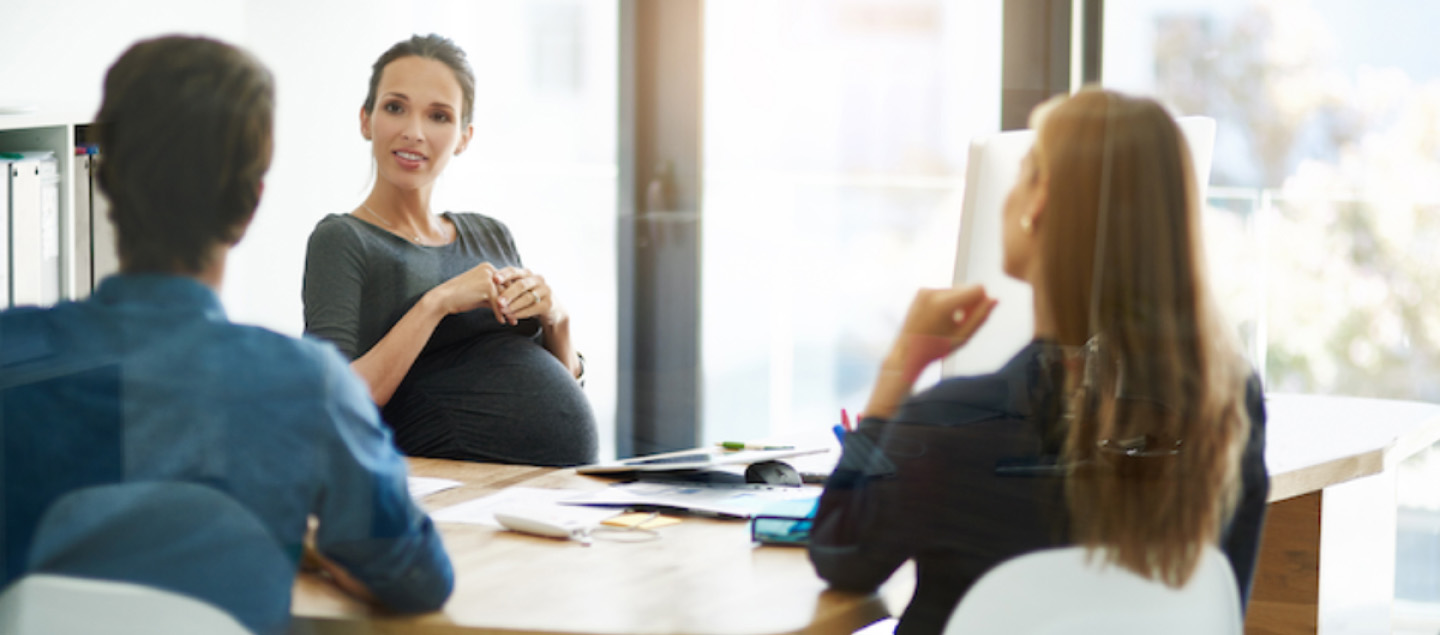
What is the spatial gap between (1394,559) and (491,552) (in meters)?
1.35

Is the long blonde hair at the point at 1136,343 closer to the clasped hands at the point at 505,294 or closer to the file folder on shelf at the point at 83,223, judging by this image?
the clasped hands at the point at 505,294

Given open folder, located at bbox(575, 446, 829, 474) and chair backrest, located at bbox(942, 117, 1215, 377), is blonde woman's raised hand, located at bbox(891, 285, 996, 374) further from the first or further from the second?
open folder, located at bbox(575, 446, 829, 474)

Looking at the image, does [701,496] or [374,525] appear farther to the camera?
[701,496]

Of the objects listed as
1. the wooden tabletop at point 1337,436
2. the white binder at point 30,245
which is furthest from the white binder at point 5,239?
the wooden tabletop at point 1337,436

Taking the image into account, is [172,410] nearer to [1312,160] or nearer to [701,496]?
[701,496]

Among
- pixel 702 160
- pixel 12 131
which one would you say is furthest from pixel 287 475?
pixel 702 160

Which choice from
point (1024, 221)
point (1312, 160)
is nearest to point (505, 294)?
point (1024, 221)

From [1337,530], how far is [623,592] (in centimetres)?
116

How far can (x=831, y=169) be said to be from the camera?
1.40 m

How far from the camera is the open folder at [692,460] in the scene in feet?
4.59

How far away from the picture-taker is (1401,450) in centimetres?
156

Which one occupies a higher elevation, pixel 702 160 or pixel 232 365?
pixel 702 160

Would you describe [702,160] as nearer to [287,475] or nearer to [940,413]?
[940,413]

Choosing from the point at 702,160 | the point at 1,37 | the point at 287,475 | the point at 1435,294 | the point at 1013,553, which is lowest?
the point at 1013,553
